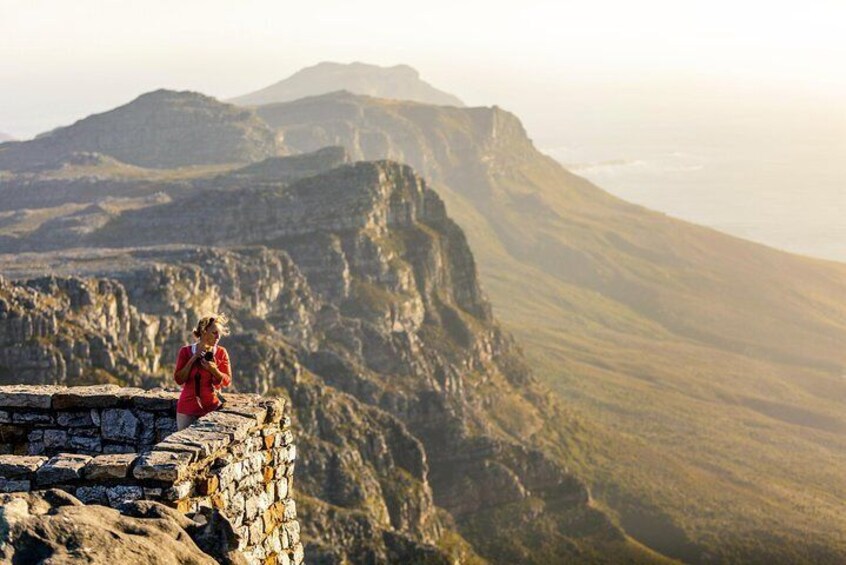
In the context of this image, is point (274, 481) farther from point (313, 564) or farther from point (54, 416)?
point (313, 564)

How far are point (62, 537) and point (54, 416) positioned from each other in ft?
38.1

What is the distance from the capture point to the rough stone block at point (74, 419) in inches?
1179

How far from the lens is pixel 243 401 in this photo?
94.1ft

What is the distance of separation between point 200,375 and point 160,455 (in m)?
4.75

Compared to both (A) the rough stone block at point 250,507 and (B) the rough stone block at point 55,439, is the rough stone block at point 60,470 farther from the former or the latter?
(B) the rough stone block at point 55,439

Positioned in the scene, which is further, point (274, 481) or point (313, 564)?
point (313, 564)

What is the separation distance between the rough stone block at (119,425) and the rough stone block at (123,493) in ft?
20.7

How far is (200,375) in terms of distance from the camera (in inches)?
1120

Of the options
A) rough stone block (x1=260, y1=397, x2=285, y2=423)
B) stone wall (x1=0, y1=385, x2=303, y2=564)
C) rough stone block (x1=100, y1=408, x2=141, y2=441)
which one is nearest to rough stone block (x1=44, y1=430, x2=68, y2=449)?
stone wall (x1=0, y1=385, x2=303, y2=564)

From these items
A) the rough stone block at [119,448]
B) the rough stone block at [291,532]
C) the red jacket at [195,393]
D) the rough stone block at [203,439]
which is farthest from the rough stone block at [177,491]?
the rough stone block at [119,448]

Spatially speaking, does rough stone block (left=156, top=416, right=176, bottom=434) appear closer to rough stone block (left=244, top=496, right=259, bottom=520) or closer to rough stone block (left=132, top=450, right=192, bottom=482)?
rough stone block (left=244, top=496, right=259, bottom=520)

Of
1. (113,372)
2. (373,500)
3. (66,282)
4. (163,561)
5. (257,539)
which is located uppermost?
(163,561)

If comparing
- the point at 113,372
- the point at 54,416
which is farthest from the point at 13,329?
the point at 54,416

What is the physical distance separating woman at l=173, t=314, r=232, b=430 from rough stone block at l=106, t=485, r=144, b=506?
4.63m
